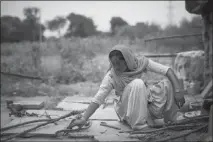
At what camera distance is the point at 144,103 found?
112 inches

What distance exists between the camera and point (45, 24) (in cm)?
5194

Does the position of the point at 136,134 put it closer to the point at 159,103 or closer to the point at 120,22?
the point at 159,103

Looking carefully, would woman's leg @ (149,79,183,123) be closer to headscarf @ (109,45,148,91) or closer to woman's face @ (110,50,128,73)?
headscarf @ (109,45,148,91)

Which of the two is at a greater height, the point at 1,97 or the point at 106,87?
the point at 106,87

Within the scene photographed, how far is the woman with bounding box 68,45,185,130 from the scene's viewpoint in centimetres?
286

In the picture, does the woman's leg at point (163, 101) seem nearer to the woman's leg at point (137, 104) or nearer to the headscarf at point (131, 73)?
the woman's leg at point (137, 104)

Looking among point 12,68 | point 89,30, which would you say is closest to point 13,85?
point 12,68

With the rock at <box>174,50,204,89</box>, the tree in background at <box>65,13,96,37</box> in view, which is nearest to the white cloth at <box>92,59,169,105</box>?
the rock at <box>174,50,204,89</box>

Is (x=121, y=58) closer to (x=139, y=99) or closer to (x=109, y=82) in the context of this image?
(x=109, y=82)

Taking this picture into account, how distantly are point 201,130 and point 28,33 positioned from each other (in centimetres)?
4406

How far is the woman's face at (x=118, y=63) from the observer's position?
2887mm

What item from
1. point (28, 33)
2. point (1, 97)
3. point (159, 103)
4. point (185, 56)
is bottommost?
point (1, 97)

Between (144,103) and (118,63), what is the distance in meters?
0.61

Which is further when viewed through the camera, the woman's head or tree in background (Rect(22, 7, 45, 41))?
tree in background (Rect(22, 7, 45, 41))
